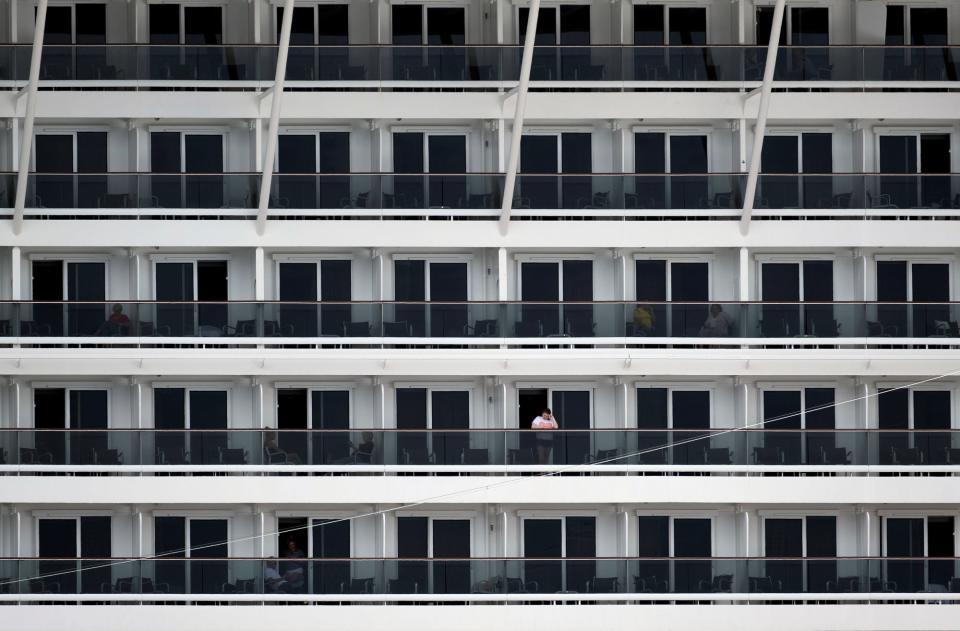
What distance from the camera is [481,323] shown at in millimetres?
32781

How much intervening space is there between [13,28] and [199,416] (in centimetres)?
807

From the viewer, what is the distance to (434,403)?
33.8 meters

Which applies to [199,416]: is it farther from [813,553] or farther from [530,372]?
[813,553]

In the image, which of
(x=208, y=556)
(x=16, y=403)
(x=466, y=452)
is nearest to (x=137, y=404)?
(x=16, y=403)

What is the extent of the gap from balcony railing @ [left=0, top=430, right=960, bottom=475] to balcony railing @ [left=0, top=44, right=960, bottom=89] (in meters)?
6.51

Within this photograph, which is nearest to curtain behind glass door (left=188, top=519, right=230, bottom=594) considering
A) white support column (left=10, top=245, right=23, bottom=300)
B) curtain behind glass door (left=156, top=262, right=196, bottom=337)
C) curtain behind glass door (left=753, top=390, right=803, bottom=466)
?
curtain behind glass door (left=156, top=262, right=196, bottom=337)

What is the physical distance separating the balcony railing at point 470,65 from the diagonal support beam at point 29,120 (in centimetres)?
137

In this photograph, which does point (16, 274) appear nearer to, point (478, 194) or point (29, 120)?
point (29, 120)

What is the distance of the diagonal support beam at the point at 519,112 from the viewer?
3127cm

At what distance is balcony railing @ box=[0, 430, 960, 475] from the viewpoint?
3209cm

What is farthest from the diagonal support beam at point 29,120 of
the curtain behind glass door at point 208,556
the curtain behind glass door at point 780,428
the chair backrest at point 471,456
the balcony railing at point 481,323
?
the curtain behind glass door at point 780,428

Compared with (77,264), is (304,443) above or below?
below

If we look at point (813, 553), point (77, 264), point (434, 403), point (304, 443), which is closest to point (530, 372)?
point (434, 403)

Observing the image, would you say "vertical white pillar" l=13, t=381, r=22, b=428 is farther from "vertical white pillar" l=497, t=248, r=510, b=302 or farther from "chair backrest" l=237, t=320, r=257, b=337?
"vertical white pillar" l=497, t=248, r=510, b=302
